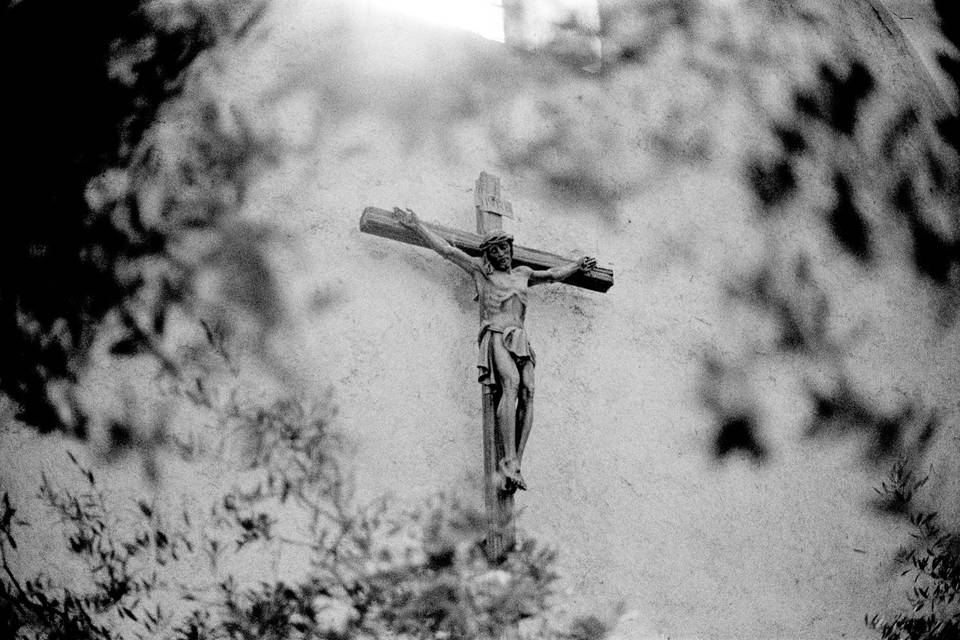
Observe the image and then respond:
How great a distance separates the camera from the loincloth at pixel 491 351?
4.02 metres

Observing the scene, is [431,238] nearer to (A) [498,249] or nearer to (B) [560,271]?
(A) [498,249]

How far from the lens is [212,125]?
180 inches

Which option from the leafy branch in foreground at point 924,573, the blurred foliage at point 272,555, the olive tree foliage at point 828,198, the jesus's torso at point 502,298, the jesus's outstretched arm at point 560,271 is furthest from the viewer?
the olive tree foliage at point 828,198

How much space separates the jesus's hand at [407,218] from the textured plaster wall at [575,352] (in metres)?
0.31

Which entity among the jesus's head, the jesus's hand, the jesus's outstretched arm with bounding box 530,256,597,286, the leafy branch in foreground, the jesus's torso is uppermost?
the jesus's hand

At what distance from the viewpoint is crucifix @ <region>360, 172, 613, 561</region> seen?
388 centimetres

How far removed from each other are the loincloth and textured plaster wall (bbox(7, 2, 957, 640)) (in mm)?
317

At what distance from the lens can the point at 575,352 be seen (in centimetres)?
457

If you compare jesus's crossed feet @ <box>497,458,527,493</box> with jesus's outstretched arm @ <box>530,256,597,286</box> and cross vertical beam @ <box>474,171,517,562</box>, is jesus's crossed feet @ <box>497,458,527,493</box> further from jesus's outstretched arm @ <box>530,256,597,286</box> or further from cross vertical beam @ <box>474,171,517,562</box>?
jesus's outstretched arm @ <box>530,256,597,286</box>

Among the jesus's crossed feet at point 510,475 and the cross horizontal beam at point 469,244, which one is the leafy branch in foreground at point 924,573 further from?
the jesus's crossed feet at point 510,475

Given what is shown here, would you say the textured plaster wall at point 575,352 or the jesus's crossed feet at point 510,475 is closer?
the jesus's crossed feet at point 510,475

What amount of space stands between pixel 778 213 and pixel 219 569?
316 cm

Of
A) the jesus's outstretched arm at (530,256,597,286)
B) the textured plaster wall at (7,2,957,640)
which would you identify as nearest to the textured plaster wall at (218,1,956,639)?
the textured plaster wall at (7,2,957,640)

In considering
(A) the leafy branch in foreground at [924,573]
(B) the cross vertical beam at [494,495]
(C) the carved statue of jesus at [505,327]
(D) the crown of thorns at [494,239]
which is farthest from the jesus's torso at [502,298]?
(A) the leafy branch in foreground at [924,573]
